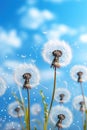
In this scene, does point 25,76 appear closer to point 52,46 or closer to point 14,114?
point 52,46

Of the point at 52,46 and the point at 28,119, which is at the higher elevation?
the point at 52,46

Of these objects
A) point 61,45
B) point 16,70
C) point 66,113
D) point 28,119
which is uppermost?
point 61,45

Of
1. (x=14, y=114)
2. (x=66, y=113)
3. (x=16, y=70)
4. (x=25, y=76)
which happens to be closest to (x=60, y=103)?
(x=66, y=113)

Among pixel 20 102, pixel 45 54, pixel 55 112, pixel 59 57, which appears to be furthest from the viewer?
pixel 55 112

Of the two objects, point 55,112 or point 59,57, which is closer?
point 59,57

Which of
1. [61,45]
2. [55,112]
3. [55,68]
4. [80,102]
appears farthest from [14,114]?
[55,68]

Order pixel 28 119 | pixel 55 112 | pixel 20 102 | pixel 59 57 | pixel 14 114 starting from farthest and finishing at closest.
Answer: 1. pixel 14 114
2. pixel 55 112
3. pixel 59 57
4. pixel 20 102
5. pixel 28 119

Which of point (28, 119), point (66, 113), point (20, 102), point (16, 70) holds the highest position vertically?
point (16, 70)

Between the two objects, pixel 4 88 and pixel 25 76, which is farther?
pixel 4 88

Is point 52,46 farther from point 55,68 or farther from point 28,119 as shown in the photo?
point 28,119
